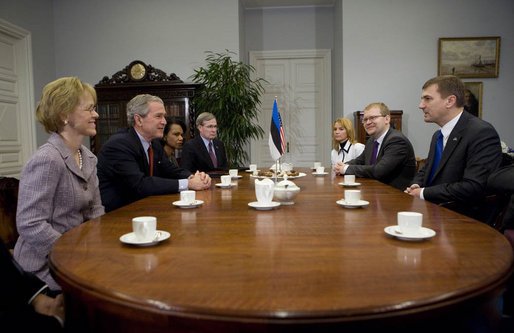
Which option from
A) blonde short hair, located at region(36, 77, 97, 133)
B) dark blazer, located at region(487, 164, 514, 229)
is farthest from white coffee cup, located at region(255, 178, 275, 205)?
dark blazer, located at region(487, 164, 514, 229)

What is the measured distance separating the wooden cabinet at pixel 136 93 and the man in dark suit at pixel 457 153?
407 centimetres

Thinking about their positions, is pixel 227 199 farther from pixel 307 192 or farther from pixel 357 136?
pixel 357 136

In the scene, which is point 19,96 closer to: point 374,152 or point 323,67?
point 323,67

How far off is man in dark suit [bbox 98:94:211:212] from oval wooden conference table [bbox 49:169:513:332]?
97 centimetres

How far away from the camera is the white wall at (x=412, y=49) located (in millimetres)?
6215

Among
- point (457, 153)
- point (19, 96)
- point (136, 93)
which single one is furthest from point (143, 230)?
point (19, 96)

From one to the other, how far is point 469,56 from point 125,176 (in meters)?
5.99

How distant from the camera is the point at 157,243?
3.91 feet

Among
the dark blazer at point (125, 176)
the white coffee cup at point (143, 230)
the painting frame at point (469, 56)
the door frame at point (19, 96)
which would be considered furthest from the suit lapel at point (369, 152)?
the door frame at point (19, 96)

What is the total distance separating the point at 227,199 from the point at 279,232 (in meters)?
0.80

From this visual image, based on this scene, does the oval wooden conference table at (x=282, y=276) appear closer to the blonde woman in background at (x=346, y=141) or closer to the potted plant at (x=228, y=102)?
the blonde woman in background at (x=346, y=141)

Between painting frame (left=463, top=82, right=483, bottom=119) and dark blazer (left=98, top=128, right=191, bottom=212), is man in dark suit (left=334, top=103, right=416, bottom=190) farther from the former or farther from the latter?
painting frame (left=463, top=82, right=483, bottom=119)

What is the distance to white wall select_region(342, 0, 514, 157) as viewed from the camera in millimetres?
6215

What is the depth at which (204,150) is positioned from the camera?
463cm
